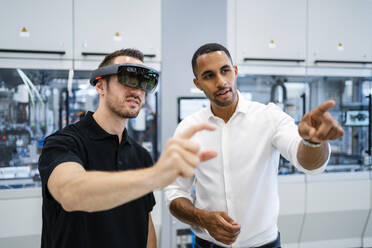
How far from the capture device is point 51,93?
2891 mm

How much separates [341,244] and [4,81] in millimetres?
4275

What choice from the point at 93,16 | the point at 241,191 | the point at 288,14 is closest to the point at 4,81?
the point at 93,16

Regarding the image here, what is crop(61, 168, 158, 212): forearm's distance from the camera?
740 mm

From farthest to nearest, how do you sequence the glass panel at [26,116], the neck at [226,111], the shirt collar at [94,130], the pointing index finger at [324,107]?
the glass panel at [26,116] → the neck at [226,111] → the shirt collar at [94,130] → the pointing index finger at [324,107]

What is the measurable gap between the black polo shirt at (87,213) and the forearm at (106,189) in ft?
0.72

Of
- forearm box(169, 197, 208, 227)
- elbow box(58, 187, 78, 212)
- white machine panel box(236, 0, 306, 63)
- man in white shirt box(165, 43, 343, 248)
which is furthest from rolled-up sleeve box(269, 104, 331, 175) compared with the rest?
white machine panel box(236, 0, 306, 63)

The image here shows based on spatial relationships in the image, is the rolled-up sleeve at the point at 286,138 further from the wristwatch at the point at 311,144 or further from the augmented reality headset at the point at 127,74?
the augmented reality headset at the point at 127,74

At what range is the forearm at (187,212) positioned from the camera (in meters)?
1.51

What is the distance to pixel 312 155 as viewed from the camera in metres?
1.23

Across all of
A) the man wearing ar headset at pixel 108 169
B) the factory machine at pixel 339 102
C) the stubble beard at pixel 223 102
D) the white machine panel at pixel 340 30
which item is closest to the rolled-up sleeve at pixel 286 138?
the stubble beard at pixel 223 102

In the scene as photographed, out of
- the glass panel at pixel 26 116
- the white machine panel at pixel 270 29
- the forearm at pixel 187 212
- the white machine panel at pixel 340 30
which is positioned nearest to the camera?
the forearm at pixel 187 212

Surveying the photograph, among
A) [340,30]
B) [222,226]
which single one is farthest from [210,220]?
[340,30]

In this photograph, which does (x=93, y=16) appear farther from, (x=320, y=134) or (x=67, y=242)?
(x=320, y=134)

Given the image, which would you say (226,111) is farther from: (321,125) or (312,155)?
(321,125)
